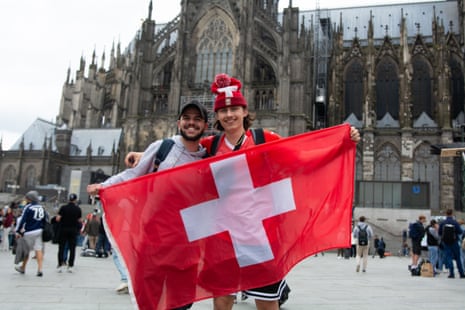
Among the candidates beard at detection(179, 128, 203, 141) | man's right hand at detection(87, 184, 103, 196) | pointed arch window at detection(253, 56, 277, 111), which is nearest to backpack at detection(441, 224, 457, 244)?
beard at detection(179, 128, 203, 141)

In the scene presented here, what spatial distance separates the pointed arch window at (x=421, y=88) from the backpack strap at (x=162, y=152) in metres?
36.6

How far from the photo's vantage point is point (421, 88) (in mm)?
37219

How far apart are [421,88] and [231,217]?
38.1 metres

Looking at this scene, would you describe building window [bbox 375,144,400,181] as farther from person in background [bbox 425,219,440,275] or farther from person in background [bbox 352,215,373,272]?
person in background [bbox 352,215,373,272]

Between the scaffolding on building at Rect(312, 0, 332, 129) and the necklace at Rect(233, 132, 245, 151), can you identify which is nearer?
the necklace at Rect(233, 132, 245, 151)

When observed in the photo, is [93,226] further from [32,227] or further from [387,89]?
[387,89]

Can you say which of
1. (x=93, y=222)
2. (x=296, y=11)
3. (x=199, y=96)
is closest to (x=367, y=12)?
(x=296, y=11)

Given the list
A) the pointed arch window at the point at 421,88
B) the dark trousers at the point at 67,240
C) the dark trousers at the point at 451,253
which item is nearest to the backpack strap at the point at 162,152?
the dark trousers at the point at 67,240

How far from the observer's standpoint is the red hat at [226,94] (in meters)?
3.10

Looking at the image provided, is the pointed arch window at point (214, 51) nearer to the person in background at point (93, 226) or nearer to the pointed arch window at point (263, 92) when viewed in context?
the pointed arch window at point (263, 92)

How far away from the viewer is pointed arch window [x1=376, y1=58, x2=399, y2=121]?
37656 millimetres

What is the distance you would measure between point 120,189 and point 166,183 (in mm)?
340

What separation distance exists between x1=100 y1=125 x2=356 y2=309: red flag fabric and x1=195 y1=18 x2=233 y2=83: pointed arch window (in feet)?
102

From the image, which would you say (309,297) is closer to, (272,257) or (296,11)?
(272,257)
